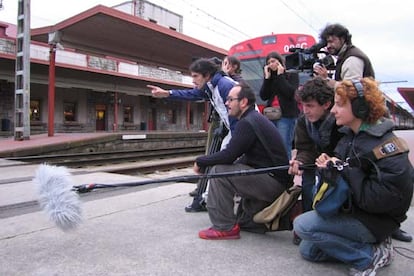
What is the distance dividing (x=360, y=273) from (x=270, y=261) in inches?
25.2

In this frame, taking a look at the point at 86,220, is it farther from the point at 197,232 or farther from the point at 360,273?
the point at 360,273

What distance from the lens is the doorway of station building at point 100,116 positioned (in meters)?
26.2

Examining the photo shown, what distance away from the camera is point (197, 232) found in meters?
3.61

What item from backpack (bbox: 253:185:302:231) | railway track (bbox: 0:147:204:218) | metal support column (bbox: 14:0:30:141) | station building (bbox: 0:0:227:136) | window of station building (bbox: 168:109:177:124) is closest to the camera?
backpack (bbox: 253:185:302:231)

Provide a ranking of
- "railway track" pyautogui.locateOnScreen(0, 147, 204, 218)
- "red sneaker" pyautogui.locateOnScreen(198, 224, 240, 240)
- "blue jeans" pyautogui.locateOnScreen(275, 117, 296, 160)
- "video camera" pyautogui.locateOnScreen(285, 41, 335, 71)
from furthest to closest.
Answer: "railway track" pyautogui.locateOnScreen(0, 147, 204, 218) < "blue jeans" pyautogui.locateOnScreen(275, 117, 296, 160) < "video camera" pyautogui.locateOnScreen(285, 41, 335, 71) < "red sneaker" pyautogui.locateOnScreen(198, 224, 240, 240)

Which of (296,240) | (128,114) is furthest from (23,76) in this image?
(296,240)

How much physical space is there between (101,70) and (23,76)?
674 centimetres

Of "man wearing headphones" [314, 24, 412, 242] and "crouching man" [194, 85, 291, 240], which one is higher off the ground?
"man wearing headphones" [314, 24, 412, 242]

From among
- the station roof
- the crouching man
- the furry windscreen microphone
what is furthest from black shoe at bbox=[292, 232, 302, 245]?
the station roof

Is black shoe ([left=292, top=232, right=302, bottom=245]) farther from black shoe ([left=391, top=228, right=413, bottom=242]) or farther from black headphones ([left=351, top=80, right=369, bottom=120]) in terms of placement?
black headphones ([left=351, top=80, right=369, bottom=120])

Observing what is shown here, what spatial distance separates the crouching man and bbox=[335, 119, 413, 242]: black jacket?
80 centimetres

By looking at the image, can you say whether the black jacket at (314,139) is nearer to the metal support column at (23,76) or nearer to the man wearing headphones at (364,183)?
the man wearing headphones at (364,183)

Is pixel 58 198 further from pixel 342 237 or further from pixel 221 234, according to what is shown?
pixel 342 237

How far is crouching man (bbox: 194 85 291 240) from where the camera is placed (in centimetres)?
324
